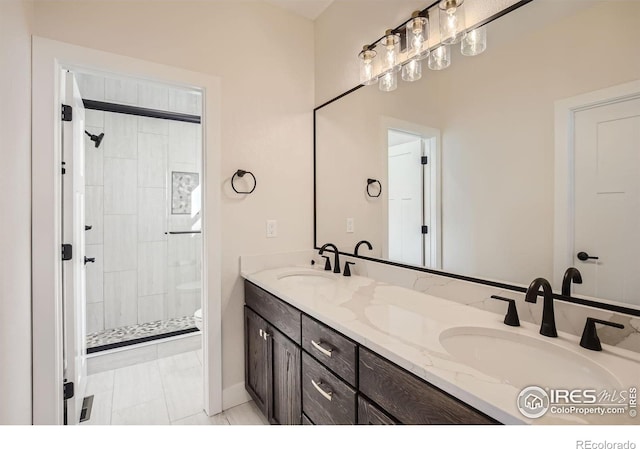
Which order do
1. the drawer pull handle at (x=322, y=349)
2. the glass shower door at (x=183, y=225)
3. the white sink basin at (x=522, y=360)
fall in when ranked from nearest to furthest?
the white sink basin at (x=522, y=360) → the drawer pull handle at (x=322, y=349) → the glass shower door at (x=183, y=225)

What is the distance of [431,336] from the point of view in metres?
0.99

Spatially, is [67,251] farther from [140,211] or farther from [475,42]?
[475,42]

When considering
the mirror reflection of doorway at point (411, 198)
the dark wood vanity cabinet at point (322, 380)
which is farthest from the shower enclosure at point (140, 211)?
the mirror reflection of doorway at point (411, 198)

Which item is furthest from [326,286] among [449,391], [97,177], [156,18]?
[97,177]

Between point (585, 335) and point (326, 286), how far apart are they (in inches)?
42.0

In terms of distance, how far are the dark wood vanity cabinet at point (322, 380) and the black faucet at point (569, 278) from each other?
59 centimetres

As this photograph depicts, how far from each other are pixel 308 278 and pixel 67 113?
5.15 feet

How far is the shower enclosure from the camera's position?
310 cm

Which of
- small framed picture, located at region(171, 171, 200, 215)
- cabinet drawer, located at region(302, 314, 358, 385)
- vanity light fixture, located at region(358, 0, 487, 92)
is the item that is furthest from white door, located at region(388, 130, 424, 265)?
small framed picture, located at region(171, 171, 200, 215)

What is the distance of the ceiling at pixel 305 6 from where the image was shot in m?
2.12

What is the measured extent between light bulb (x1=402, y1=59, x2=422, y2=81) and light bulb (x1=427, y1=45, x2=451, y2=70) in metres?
0.10

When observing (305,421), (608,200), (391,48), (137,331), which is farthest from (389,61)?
(137,331)

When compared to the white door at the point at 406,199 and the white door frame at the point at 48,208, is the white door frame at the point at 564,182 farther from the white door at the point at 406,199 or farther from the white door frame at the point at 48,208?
the white door frame at the point at 48,208

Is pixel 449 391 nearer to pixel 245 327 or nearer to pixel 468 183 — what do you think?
pixel 468 183
